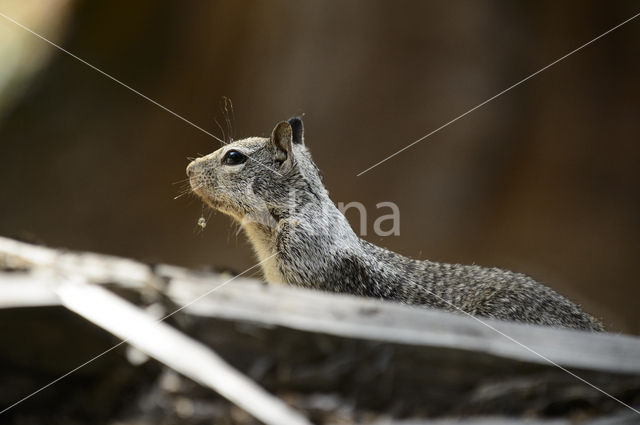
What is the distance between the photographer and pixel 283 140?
4.26m

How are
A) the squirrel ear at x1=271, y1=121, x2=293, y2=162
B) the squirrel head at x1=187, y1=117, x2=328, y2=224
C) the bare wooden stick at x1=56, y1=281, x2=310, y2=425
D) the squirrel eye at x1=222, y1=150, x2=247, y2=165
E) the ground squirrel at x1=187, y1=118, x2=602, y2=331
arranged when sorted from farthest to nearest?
Answer: the squirrel eye at x1=222, y1=150, x2=247, y2=165, the squirrel ear at x1=271, y1=121, x2=293, y2=162, the squirrel head at x1=187, y1=117, x2=328, y2=224, the ground squirrel at x1=187, y1=118, x2=602, y2=331, the bare wooden stick at x1=56, y1=281, x2=310, y2=425

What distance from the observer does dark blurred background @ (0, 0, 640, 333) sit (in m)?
7.05

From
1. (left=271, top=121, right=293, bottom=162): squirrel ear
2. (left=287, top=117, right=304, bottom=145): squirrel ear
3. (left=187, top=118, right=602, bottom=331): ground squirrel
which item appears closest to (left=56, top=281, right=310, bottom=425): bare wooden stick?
(left=187, top=118, right=602, bottom=331): ground squirrel

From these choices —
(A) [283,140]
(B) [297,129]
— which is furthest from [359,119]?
(A) [283,140]

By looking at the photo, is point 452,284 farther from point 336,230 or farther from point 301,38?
point 301,38

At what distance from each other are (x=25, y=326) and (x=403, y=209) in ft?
19.3

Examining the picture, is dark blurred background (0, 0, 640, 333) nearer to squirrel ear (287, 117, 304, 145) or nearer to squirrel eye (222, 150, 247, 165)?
squirrel ear (287, 117, 304, 145)

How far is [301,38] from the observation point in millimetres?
7688

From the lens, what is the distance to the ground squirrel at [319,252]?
374 centimetres

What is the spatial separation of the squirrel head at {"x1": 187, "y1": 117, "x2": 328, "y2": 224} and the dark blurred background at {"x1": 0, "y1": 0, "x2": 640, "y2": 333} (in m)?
2.77

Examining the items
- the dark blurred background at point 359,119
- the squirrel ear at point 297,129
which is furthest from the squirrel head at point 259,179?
the dark blurred background at point 359,119

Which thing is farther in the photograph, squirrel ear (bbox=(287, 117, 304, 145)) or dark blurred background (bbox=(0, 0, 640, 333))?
dark blurred background (bbox=(0, 0, 640, 333))

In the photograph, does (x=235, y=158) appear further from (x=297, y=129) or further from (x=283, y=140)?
(x=297, y=129)

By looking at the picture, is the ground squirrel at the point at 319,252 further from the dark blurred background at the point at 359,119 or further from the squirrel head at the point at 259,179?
the dark blurred background at the point at 359,119
